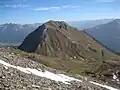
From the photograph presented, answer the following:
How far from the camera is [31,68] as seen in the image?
152ft

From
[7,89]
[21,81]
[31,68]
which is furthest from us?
[31,68]

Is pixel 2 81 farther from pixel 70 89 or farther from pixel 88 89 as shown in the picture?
pixel 88 89

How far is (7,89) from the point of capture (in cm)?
2488

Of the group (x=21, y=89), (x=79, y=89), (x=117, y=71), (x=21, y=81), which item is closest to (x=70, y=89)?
(x=79, y=89)

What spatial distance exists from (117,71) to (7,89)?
10747cm

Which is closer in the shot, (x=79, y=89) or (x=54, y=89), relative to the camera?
(x=54, y=89)

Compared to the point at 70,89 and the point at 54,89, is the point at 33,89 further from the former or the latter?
the point at 70,89

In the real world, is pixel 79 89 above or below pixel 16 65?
below

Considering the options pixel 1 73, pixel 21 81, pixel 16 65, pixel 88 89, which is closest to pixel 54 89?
pixel 21 81

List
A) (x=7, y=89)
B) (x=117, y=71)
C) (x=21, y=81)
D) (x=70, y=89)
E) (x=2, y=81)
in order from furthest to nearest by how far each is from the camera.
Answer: (x=117, y=71), (x=70, y=89), (x=21, y=81), (x=2, y=81), (x=7, y=89)

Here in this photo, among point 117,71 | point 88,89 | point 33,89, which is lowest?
point 117,71

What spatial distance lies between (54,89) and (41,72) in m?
14.5

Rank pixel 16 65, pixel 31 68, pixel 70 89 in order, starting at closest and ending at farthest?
1. pixel 70 89
2. pixel 16 65
3. pixel 31 68

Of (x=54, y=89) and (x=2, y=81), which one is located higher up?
(x=2, y=81)
